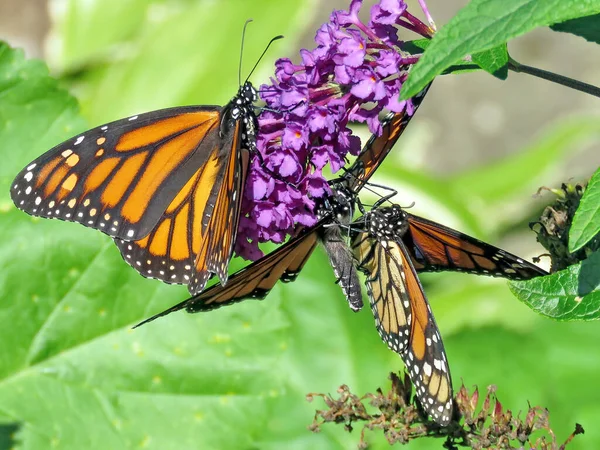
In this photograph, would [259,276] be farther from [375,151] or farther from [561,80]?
[561,80]

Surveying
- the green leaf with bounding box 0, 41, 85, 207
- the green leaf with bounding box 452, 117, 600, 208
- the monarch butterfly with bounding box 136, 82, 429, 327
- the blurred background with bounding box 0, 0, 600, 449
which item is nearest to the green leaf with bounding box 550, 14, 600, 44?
the monarch butterfly with bounding box 136, 82, 429, 327

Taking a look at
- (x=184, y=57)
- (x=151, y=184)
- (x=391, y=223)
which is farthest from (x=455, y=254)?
(x=184, y=57)

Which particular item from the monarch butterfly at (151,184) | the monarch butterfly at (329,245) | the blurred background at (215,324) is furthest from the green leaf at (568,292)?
the blurred background at (215,324)

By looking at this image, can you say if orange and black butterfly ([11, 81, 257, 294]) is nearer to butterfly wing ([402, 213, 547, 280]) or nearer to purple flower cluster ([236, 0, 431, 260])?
purple flower cluster ([236, 0, 431, 260])

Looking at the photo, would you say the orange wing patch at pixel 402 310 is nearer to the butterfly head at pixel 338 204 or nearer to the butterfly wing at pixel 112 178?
the butterfly head at pixel 338 204

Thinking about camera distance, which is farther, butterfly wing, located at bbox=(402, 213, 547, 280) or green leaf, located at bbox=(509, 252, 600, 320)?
butterfly wing, located at bbox=(402, 213, 547, 280)

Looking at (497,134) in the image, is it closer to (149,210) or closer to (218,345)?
(218,345)
